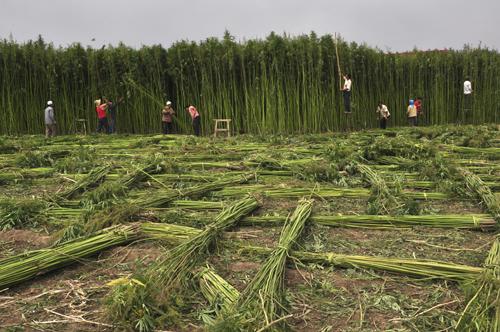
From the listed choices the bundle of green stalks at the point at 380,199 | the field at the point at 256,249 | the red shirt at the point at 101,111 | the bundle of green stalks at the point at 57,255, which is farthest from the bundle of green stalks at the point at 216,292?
the red shirt at the point at 101,111

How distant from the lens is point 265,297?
3.08m

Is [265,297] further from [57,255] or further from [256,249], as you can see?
[57,255]

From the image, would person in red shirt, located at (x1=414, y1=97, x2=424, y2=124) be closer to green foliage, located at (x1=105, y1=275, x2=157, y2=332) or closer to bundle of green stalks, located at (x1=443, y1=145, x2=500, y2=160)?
bundle of green stalks, located at (x1=443, y1=145, x2=500, y2=160)

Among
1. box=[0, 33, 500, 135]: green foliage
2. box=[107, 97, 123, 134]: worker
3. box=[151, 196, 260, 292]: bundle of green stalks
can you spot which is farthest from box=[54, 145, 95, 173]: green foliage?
box=[0, 33, 500, 135]: green foliage

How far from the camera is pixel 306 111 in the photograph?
647 inches

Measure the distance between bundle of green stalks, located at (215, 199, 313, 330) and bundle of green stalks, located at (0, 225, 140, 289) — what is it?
59.9 inches

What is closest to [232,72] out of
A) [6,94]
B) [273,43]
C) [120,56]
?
[273,43]

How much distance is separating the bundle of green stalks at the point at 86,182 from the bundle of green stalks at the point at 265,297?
3.43 meters

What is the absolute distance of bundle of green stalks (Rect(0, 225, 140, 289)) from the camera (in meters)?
3.68

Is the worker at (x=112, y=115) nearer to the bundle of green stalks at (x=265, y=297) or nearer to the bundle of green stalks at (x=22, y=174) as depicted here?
the bundle of green stalks at (x=22, y=174)

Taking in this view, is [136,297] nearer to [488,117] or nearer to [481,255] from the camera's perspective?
[481,255]

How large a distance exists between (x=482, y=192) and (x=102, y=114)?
12.8 metres

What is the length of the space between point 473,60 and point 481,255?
17.7 m

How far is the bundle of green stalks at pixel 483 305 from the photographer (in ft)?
8.89
